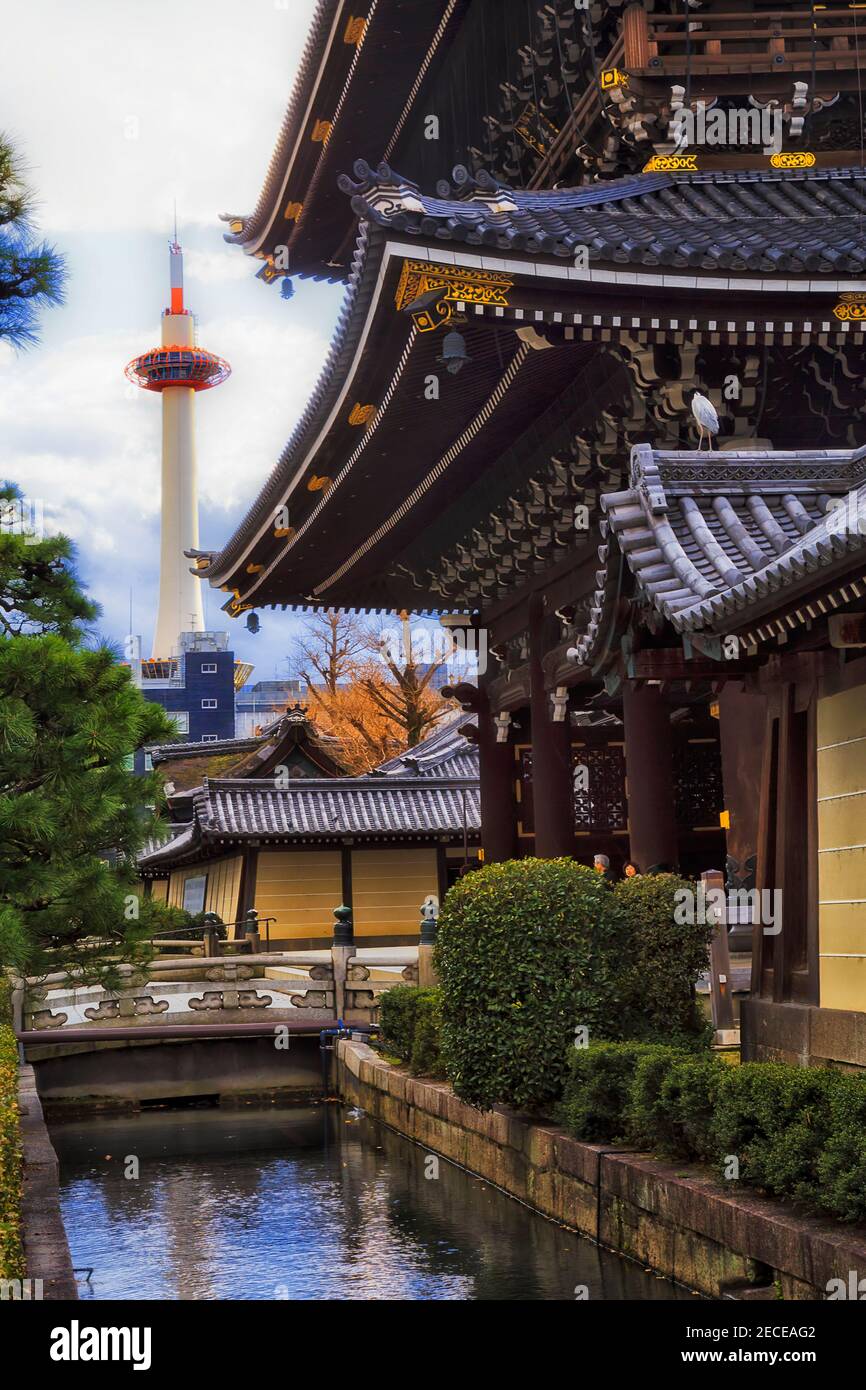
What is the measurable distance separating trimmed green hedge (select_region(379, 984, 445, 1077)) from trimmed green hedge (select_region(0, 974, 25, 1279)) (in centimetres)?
480

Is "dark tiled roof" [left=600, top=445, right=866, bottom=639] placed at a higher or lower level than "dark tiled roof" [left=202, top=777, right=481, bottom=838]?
higher

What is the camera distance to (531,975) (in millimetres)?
11281

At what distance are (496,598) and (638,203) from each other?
771cm

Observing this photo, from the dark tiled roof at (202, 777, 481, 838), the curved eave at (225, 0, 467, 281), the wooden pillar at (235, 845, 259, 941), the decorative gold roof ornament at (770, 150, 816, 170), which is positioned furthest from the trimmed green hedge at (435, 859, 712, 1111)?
the wooden pillar at (235, 845, 259, 941)

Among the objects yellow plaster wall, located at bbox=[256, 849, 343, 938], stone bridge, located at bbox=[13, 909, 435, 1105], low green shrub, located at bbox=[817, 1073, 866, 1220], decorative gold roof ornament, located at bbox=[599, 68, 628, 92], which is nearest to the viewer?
low green shrub, located at bbox=[817, 1073, 866, 1220]

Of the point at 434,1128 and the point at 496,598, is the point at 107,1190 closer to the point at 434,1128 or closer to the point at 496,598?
the point at 434,1128

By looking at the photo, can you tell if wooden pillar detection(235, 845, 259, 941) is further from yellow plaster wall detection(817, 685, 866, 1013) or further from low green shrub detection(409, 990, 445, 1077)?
yellow plaster wall detection(817, 685, 866, 1013)

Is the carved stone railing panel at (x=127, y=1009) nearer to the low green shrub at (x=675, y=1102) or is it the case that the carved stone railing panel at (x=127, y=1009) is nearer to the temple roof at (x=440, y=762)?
the low green shrub at (x=675, y=1102)

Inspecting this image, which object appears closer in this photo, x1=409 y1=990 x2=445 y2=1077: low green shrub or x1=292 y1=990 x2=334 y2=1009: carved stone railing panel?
x1=409 y1=990 x2=445 y2=1077: low green shrub

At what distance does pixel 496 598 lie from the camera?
20938 mm

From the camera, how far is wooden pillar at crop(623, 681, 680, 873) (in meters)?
15.1

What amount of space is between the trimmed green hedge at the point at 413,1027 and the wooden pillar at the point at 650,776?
250 centimetres

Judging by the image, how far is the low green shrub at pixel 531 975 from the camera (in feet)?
36.9

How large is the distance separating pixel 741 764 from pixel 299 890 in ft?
72.2
